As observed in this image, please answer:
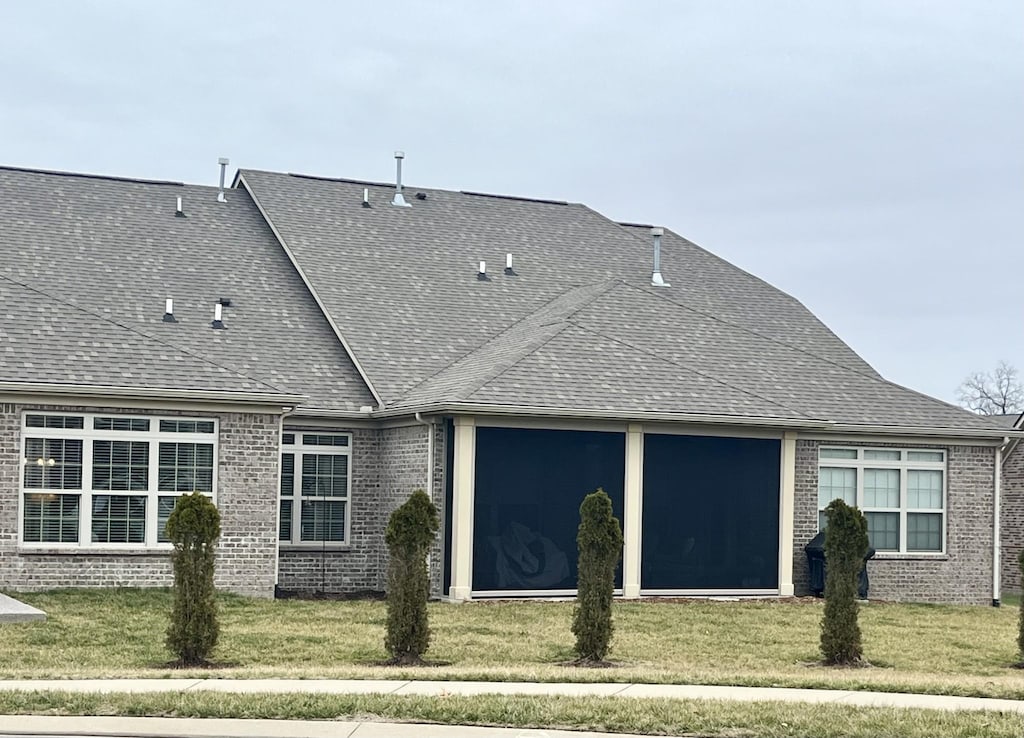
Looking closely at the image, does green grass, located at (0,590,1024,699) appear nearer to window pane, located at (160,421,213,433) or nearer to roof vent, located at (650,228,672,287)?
window pane, located at (160,421,213,433)

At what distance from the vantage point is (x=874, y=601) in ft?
85.2

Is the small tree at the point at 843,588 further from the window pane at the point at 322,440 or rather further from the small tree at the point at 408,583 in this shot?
the window pane at the point at 322,440

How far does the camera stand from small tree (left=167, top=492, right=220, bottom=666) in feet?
51.0

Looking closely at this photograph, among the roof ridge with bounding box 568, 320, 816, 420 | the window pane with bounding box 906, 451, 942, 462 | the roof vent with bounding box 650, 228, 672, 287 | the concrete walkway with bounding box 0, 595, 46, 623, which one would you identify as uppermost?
the roof vent with bounding box 650, 228, 672, 287

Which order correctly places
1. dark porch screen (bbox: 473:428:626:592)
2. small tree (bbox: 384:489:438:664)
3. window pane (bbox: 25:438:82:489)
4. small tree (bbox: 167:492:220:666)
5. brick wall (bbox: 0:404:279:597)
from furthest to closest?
dark porch screen (bbox: 473:428:626:592) < window pane (bbox: 25:438:82:489) < brick wall (bbox: 0:404:279:597) < small tree (bbox: 384:489:438:664) < small tree (bbox: 167:492:220:666)

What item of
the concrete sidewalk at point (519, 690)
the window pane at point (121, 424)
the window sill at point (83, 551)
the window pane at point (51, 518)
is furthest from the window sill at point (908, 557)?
the window pane at point (51, 518)

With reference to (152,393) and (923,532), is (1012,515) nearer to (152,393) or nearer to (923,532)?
(923,532)

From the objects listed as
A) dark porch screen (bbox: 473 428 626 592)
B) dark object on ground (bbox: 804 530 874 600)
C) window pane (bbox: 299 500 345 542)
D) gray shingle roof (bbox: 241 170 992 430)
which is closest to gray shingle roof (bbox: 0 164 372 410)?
gray shingle roof (bbox: 241 170 992 430)

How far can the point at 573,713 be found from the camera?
12.0 metres

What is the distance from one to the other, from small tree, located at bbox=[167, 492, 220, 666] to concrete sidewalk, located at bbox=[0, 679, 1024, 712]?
1650mm

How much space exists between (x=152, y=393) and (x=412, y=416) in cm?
416

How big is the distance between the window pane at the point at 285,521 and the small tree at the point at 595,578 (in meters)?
9.34

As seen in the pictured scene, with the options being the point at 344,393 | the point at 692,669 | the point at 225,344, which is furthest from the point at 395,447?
the point at 692,669

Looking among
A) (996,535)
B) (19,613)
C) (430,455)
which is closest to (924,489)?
(996,535)
